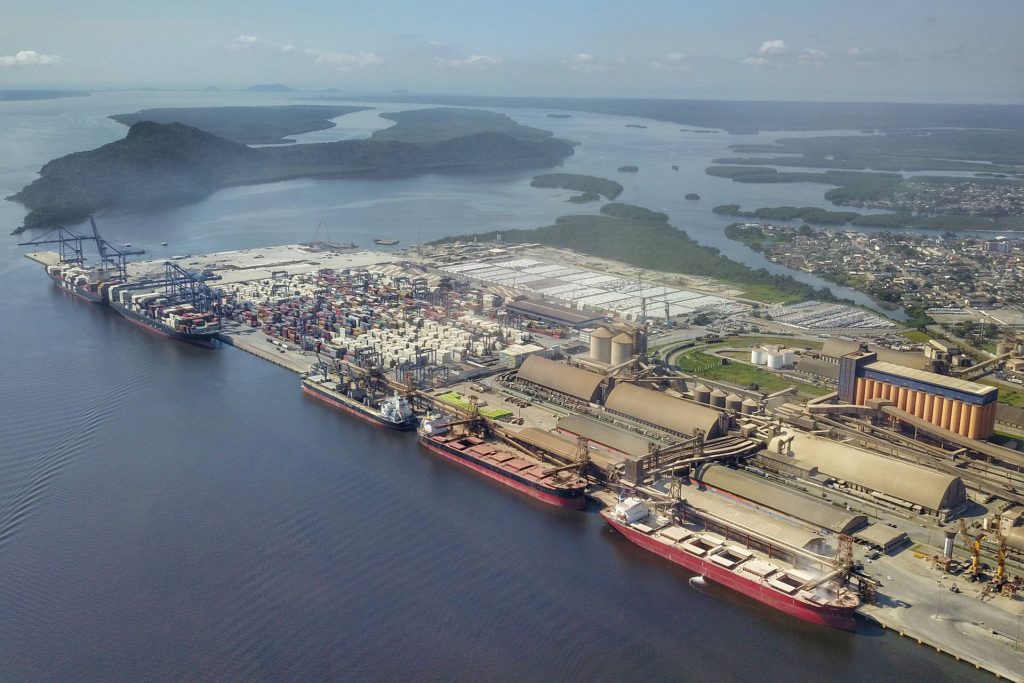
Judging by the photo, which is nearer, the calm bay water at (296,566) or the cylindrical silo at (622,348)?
the calm bay water at (296,566)

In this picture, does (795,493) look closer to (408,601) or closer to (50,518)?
(408,601)

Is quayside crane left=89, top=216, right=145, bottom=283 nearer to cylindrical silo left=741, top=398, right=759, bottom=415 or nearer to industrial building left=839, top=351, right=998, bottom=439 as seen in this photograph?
cylindrical silo left=741, top=398, right=759, bottom=415

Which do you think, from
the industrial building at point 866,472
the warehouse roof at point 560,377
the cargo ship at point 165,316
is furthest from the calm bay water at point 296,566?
the warehouse roof at point 560,377

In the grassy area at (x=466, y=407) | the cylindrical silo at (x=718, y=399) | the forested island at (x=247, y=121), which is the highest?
the forested island at (x=247, y=121)

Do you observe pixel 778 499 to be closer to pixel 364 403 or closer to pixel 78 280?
pixel 364 403

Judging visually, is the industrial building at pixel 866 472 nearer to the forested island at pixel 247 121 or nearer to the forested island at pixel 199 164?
the forested island at pixel 199 164

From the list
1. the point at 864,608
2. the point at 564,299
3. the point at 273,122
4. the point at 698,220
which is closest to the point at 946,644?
the point at 864,608
